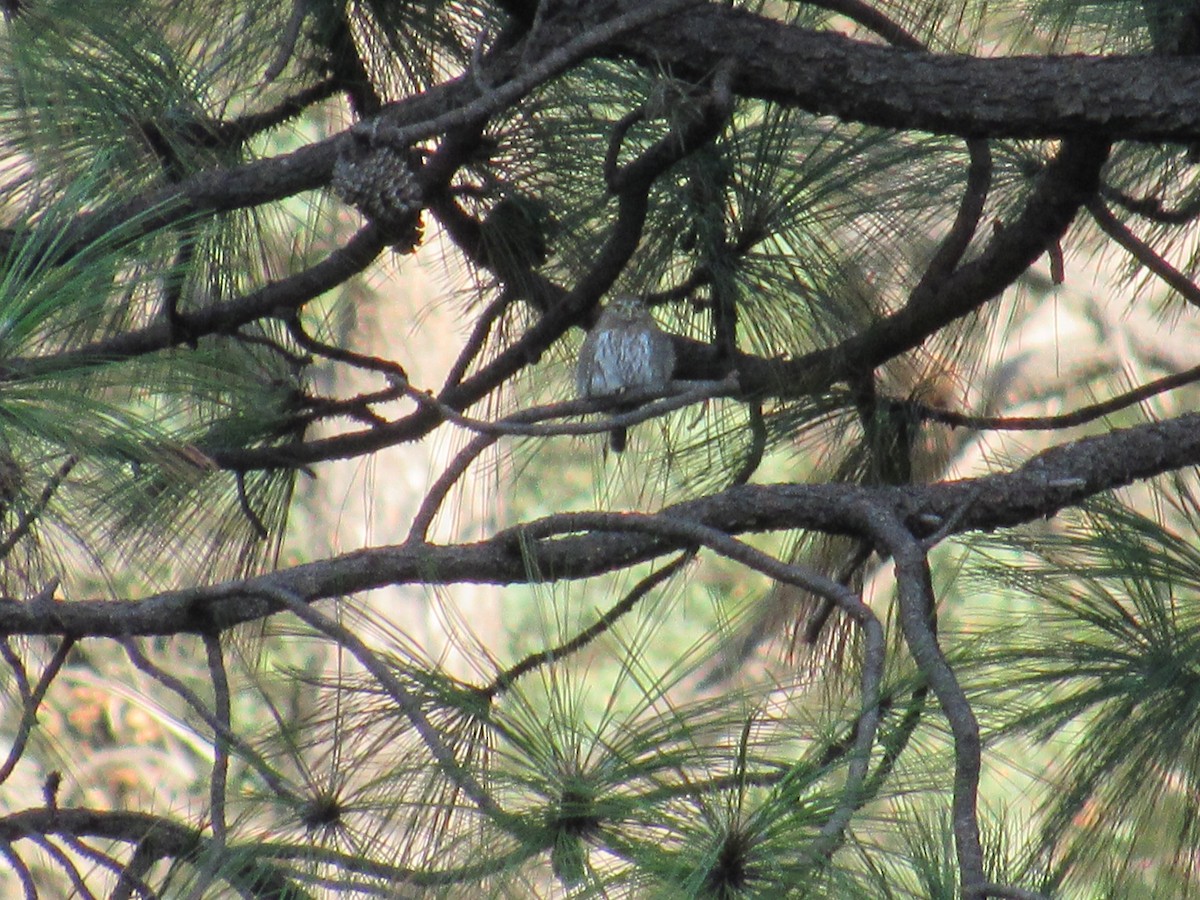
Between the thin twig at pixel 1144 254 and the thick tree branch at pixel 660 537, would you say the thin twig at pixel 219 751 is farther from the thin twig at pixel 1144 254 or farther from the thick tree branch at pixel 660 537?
the thin twig at pixel 1144 254

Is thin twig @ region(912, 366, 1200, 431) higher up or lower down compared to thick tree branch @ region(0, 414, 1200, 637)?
higher up

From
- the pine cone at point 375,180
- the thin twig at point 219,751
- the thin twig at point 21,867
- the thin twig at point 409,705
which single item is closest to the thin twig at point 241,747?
the thin twig at point 219,751

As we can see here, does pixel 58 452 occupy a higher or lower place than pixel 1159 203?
lower

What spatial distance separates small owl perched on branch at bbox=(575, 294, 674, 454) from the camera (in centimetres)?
233

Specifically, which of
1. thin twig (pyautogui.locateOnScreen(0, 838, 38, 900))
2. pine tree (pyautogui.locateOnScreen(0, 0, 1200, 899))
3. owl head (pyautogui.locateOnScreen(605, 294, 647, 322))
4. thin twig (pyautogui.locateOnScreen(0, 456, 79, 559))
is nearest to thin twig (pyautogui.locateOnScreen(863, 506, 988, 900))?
pine tree (pyautogui.locateOnScreen(0, 0, 1200, 899))

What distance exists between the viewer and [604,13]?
1.40 m

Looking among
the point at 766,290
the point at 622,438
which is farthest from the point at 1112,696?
the point at 622,438

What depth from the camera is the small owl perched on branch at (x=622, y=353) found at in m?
2.33

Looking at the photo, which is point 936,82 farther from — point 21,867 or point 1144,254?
point 21,867

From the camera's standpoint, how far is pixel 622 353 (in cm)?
257

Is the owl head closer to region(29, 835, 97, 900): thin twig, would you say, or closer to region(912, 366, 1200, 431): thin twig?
region(912, 366, 1200, 431): thin twig

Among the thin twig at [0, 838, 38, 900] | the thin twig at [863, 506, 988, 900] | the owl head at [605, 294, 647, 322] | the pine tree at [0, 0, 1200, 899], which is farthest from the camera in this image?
the owl head at [605, 294, 647, 322]

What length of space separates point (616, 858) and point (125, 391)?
139cm

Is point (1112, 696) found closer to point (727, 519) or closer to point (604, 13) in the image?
point (727, 519)
